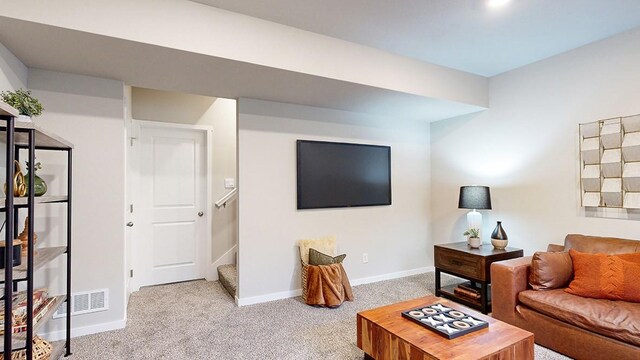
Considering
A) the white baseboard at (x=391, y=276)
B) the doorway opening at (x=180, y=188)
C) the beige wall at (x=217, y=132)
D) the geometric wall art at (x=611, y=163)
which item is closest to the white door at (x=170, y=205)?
the doorway opening at (x=180, y=188)

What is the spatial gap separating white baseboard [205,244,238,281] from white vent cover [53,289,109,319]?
4.97 feet

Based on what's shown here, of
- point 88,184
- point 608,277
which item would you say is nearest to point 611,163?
point 608,277

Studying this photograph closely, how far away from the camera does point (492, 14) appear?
2430mm

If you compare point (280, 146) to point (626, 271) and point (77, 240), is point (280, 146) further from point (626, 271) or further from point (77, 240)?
point (626, 271)

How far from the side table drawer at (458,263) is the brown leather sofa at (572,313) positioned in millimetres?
386

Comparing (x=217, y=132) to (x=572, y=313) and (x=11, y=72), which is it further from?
(x=572, y=313)

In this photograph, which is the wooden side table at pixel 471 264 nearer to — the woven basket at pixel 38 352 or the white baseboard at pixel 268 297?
the white baseboard at pixel 268 297

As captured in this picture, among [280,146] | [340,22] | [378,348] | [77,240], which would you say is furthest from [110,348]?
[340,22]

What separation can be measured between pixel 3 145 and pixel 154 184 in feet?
6.18

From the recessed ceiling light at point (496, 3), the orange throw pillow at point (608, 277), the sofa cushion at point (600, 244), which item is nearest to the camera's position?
the orange throw pillow at point (608, 277)

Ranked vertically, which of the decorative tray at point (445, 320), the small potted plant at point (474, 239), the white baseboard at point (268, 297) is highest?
the small potted plant at point (474, 239)

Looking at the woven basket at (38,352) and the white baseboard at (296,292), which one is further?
the white baseboard at (296,292)

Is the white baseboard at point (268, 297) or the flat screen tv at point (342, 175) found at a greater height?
the flat screen tv at point (342, 175)

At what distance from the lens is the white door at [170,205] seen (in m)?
3.87
